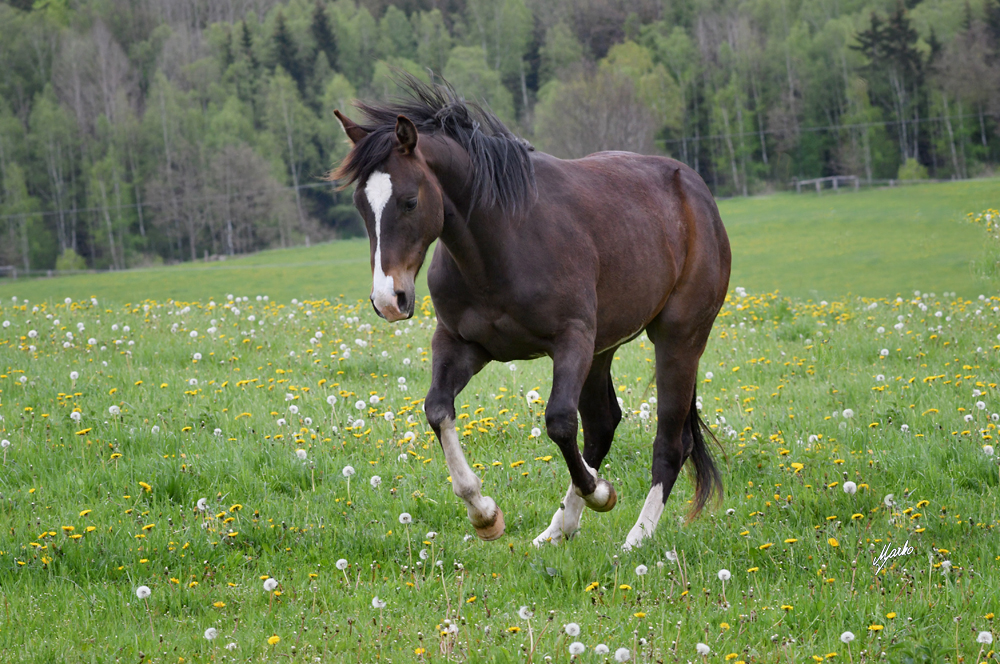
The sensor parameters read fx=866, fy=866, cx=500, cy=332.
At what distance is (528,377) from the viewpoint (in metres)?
9.31

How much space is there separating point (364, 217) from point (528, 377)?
5.36m

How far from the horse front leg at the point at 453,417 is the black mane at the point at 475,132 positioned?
0.81 m

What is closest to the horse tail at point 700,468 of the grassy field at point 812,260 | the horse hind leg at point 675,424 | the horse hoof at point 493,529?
the horse hind leg at point 675,424

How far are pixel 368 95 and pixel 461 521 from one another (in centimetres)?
5850

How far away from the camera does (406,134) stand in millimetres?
4180

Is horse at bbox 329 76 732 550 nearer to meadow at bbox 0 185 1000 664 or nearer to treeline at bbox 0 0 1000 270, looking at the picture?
meadow at bbox 0 185 1000 664

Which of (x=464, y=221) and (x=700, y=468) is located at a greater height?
(x=464, y=221)

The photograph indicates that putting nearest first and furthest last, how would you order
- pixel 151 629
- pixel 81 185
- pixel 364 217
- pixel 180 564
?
pixel 151 629 → pixel 364 217 → pixel 180 564 → pixel 81 185

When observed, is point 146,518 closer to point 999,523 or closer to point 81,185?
point 999,523

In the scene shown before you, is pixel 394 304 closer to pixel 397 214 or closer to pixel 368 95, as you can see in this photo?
pixel 397 214

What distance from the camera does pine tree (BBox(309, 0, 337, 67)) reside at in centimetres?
7594

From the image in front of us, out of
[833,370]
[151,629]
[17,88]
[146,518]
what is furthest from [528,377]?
[17,88]

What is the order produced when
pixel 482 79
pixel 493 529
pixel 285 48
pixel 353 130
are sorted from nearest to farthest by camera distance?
pixel 353 130, pixel 493 529, pixel 482 79, pixel 285 48
